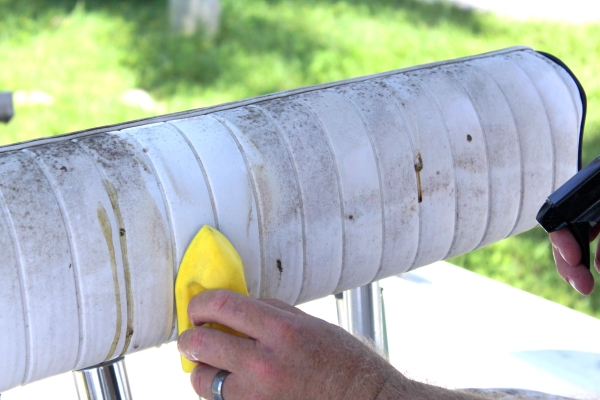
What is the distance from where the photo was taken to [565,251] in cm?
103

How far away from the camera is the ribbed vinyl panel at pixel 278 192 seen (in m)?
0.77

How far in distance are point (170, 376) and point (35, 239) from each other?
0.81 meters

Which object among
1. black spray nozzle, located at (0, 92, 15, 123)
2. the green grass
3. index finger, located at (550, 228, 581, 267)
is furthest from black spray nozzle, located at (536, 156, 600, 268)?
the green grass

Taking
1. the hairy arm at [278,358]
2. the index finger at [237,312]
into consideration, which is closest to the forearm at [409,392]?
the hairy arm at [278,358]

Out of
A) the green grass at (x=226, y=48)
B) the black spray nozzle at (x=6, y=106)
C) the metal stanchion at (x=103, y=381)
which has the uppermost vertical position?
the green grass at (x=226, y=48)

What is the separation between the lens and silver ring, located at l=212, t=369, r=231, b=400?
2.60ft

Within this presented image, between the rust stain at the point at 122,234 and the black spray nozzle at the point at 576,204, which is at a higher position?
the black spray nozzle at the point at 576,204

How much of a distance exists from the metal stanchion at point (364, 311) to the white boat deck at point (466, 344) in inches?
7.2

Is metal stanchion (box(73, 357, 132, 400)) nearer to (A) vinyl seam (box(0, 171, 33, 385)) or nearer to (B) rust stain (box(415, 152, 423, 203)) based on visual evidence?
(A) vinyl seam (box(0, 171, 33, 385))

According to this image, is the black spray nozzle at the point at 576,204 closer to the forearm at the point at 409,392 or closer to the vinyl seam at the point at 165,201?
the forearm at the point at 409,392

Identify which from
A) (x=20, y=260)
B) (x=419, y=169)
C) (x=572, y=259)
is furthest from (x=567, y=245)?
(x=20, y=260)

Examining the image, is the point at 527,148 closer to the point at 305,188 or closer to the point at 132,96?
the point at 305,188

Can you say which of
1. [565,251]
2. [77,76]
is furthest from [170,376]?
[77,76]

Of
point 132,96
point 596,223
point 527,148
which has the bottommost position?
point 596,223
